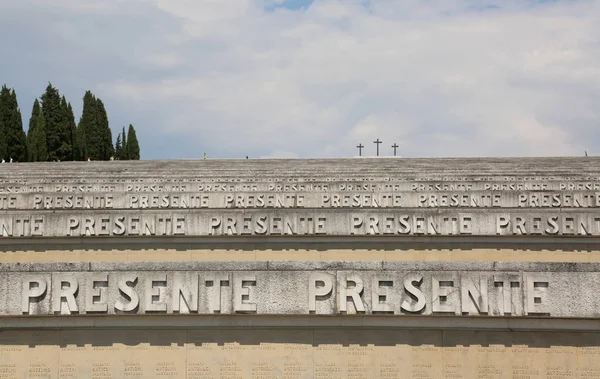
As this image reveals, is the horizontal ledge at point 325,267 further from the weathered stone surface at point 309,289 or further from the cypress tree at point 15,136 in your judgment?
the cypress tree at point 15,136

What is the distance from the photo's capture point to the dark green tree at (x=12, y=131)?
55.1 m

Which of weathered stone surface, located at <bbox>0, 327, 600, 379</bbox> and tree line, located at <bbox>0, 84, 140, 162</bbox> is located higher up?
tree line, located at <bbox>0, 84, 140, 162</bbox>

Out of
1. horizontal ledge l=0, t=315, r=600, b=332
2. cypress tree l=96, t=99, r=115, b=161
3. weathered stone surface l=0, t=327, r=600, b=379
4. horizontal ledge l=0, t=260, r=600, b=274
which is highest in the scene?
cypress tree l=96, t=99, r=115, b=161

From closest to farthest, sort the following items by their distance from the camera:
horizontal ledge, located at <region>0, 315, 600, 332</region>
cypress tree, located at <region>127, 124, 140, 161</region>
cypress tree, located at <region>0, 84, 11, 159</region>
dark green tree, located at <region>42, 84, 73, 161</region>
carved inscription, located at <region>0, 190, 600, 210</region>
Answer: horizontal ledge, located at <region>0, 315, 600, 332</region> → carved inscription, located at <region>0, 190, 600, 210</region> → cypress tree, located at <region>0, 84, 11, 159</region> → dark green tree, located at <region>42, 84, 73, 161</region> → cypress tree, located at <region>127, 124, 140, 161</region>

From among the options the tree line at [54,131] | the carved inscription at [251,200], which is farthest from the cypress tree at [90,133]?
the carved inscription at [251,200]

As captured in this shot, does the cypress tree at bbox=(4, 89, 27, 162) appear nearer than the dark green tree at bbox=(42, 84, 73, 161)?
Yes

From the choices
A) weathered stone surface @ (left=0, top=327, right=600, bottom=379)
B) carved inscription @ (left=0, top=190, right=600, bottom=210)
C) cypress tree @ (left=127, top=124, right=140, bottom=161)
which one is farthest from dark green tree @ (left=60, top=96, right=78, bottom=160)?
weathered stone surface @ (left=0, top=327, right=600, bottom=379)

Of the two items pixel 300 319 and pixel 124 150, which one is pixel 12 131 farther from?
pixel 300 319

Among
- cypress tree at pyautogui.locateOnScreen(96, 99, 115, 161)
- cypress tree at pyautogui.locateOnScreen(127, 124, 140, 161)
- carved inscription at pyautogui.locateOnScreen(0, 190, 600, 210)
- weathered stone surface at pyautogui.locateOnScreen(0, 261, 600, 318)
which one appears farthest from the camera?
cypress tree at pyautogui.locateOnScreen(127, 124, 140, 161)

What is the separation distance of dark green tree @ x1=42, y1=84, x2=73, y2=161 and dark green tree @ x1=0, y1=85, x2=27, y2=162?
3.63m

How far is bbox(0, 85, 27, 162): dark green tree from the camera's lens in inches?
2169

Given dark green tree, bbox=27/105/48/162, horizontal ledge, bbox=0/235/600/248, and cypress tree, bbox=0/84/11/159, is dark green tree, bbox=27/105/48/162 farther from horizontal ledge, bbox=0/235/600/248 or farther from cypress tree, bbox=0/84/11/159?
horizontal ledge, bbox=0/235/600/248

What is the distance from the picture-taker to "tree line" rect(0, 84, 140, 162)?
183ft

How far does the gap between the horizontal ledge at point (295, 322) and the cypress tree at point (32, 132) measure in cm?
5065
